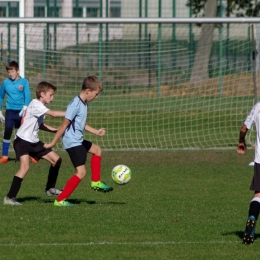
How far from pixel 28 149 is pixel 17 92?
4936mm

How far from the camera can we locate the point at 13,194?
9.91 m

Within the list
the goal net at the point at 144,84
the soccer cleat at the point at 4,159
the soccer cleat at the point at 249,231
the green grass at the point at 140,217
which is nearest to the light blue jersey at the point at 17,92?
the soccer cleat at the point at 4,159

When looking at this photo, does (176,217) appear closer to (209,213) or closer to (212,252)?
(209,213)

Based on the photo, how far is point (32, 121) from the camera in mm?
10016

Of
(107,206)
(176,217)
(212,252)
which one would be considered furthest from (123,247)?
(107,206)

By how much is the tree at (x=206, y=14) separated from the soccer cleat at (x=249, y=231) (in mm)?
10475

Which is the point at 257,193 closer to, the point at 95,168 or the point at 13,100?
the point at 95,168

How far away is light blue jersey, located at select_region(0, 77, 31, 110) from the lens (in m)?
14.7

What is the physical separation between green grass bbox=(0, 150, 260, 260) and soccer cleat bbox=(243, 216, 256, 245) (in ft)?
Answer: 0.29

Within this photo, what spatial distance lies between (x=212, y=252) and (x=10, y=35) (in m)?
12.4

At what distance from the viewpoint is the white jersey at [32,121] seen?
32.7 feet

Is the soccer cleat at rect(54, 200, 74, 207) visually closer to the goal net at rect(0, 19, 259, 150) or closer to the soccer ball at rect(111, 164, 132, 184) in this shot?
the soccer ball at rect(111, 164, 132, 184)

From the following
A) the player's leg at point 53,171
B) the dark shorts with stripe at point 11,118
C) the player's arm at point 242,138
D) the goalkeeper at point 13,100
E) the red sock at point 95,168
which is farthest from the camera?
the dark shorts with stripe at point 11,118

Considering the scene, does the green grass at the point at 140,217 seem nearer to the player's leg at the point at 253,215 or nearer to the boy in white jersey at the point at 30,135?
the player's leg at the point at 253,215
